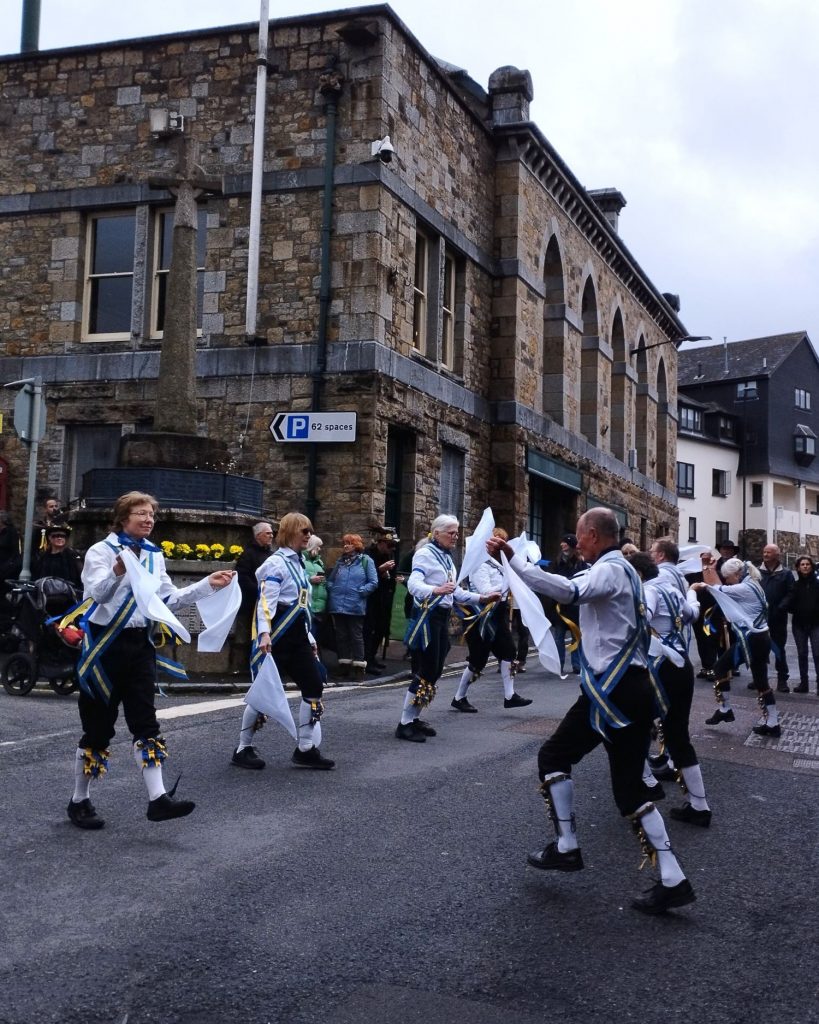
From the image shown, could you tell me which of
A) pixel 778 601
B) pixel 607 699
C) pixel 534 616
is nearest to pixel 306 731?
pixel 534 616

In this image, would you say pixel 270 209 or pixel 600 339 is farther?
pixel 600 339

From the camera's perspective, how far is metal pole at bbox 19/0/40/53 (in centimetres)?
2720

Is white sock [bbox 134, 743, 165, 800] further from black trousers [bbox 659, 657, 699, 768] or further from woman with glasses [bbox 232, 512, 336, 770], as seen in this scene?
black trousers [bbox 659, 657, 699, 768]

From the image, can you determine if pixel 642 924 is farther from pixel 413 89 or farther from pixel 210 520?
pixel 413 89

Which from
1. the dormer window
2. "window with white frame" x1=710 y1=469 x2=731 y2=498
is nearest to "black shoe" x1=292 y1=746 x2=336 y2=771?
"window with white frame" x1=710 y1=469 x2=731 y2=498

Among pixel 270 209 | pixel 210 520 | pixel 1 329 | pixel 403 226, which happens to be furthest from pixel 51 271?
pixel 210 520

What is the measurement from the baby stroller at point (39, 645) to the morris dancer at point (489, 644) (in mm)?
3834

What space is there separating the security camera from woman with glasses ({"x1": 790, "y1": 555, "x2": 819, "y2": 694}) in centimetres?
850

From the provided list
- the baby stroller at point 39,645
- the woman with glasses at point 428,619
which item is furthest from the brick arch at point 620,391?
the woman with glasses at point 428,619

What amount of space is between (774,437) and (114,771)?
2333 inches

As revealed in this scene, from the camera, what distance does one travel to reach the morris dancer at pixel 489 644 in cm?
1105

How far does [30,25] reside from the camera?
2744 cm

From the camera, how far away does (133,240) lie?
64.3ft

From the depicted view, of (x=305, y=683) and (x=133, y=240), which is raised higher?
(x=133, y=240)
